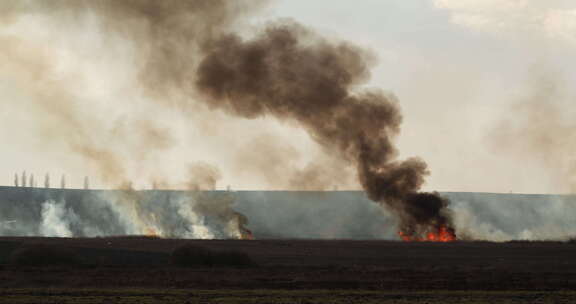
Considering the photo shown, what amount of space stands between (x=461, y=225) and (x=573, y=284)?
86615mm

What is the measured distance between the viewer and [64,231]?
181 metres

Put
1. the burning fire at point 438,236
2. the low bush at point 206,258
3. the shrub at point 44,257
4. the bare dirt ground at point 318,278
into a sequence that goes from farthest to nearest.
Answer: the burning fire at point 438,236 < the low bush at point 206,258 < the shrub at point 44,257 < the bare dirt ground at point 318,278

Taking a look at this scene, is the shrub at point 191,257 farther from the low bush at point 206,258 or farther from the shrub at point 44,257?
the shrub at point 44,257

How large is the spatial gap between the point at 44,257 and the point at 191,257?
12.4 meters

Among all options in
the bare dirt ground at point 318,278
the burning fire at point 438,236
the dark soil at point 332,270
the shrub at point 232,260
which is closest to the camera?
the bare dirt ground at point 318,278

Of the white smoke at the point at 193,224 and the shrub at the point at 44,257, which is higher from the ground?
the white smoke at the point at 193,224

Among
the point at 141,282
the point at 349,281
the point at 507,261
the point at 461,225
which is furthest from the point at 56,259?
the point at 461,225

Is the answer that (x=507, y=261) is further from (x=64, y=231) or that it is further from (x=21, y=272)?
(x=64, y=231)

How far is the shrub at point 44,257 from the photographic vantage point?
90.8 metres

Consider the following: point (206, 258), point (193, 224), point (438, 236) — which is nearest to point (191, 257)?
point (206, 258)

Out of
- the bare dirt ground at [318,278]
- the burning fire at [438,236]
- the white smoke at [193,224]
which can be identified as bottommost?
the bare dirt ground at [318,278]

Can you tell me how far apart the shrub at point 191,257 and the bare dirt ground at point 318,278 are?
1.36 m

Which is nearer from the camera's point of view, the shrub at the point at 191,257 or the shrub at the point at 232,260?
the shrub at the point at 232,260

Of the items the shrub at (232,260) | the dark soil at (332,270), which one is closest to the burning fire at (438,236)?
the dark soil at (332,270)
